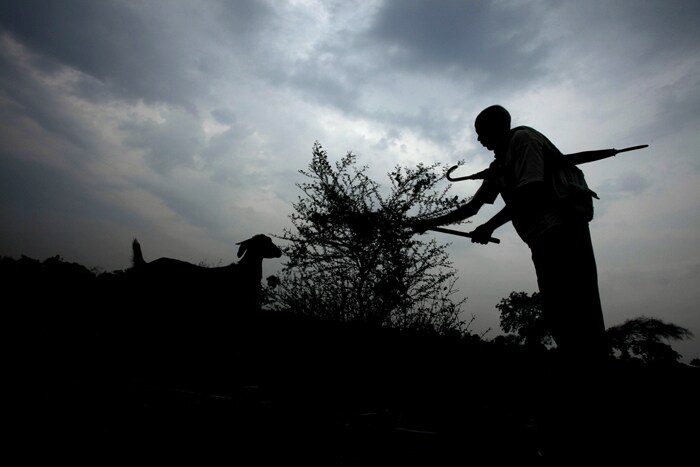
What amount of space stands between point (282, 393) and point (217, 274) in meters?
4.82

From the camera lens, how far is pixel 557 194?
6.54 ft

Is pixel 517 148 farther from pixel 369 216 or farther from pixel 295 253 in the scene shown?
pixel 295 253

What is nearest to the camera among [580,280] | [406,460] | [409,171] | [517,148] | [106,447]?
[106,447]

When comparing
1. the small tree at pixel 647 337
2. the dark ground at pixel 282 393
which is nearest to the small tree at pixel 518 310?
the small tree at pixel 647 337

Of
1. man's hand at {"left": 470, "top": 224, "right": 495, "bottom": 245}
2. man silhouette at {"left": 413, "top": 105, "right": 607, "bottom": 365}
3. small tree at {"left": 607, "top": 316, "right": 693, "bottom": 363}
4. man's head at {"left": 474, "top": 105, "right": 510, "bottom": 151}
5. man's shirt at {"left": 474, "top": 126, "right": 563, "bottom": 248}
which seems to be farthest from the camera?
small tree at {"left": 607, "top": 316, "right": 693, "bottom": 363}

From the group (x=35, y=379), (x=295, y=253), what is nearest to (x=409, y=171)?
(x=295, y=253)

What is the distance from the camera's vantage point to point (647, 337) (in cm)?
1302

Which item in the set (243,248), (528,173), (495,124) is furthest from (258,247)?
(528,173)

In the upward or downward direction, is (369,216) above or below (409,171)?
below

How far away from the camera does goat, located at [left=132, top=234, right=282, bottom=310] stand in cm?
714

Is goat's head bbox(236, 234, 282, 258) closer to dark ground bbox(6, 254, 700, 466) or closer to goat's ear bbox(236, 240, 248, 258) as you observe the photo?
goat's ear bbox(236, 240, 248, 258)

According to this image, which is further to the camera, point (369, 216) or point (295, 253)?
point (295, 253)

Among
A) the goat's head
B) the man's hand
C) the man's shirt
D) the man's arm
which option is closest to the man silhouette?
the man's shirt

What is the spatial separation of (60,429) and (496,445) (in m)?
2.16
